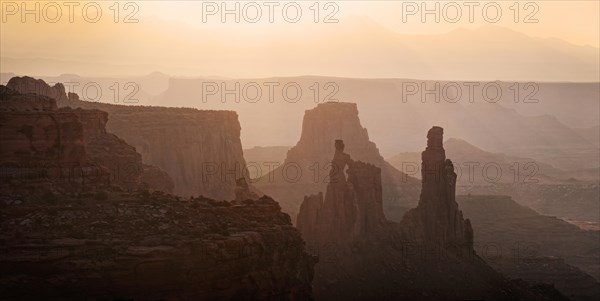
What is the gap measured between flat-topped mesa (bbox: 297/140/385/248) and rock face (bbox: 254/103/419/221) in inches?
1708

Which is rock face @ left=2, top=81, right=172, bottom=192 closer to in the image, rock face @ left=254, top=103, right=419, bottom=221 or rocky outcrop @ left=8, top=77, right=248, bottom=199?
rocky outcrop @ left=8, top=77, right=248, bottom=199

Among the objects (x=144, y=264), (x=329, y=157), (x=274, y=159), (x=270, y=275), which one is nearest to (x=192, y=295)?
(x=144, y=264)

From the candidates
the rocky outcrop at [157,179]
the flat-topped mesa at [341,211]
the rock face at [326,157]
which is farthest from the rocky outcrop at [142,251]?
the rock face at [326,157]

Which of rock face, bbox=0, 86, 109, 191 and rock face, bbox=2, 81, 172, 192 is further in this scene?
rock face, bbox=2, 81, 172, 192

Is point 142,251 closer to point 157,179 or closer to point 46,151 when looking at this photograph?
point 46,151

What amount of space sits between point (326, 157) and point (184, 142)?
46585 mm

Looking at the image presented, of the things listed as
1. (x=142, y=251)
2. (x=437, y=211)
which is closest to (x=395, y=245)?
(x=437, y=211)

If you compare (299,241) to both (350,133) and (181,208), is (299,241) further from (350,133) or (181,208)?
(350,133)

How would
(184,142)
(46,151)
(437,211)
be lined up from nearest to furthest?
1. (46,151)
2. (437,211)
3. (184,142)

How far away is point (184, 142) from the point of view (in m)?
115

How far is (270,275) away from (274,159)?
13826 centimetres

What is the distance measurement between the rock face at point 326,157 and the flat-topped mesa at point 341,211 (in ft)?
142

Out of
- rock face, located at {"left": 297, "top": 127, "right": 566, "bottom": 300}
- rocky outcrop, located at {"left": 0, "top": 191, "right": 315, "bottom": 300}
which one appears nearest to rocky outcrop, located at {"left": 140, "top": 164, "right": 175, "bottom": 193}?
rock face, located at {"left": 297, "top": 127, "right": 566, "bottom": 300}

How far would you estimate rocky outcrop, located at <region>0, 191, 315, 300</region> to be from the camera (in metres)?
44.6
